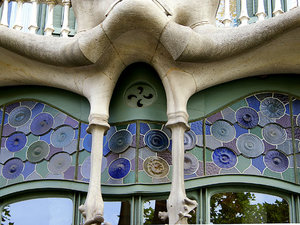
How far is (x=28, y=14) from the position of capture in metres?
11.9

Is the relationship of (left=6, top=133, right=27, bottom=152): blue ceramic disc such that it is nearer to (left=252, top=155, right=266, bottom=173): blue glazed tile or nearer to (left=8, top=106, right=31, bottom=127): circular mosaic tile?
(left=8, top=106, right=31, bottom=127): circular mosaic tile

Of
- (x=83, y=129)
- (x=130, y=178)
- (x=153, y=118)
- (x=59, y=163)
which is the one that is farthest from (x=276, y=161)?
(x=59, y=163)

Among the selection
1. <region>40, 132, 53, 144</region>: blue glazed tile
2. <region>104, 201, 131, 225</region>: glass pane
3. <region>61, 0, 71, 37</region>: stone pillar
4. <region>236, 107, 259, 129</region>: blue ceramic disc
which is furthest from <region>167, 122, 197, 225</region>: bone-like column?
<region>61, 0, 71, 37</region>: stone pillar

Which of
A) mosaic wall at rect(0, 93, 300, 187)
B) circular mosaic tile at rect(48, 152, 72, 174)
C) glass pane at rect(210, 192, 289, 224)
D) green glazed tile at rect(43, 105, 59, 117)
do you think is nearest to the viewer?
glass pane at rect(210, 192, 289, 224)

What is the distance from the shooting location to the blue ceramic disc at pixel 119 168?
33.7 feet

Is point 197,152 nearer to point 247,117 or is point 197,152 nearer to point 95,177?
Answer: point 247,117

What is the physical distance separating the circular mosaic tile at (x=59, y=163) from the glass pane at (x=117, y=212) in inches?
25.9

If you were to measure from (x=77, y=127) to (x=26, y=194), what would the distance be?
920mm

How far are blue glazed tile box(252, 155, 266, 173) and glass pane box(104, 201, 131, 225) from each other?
140 cm

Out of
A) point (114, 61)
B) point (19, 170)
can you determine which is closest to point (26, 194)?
point (19, 170)

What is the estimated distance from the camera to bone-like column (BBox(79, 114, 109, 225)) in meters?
9.67

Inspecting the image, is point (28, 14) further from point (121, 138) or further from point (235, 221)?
point (235, 221)

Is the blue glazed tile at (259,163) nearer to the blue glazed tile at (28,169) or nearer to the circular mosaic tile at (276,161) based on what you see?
the circular mosaic tile at (276,161)

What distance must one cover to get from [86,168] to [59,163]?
1.10ft
